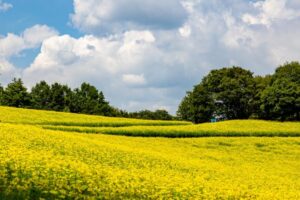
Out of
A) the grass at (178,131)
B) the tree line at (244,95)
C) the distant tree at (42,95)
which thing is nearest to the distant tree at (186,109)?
the tree line at (244,95)

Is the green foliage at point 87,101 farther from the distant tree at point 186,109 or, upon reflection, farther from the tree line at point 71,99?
the distant tree at point 186,109

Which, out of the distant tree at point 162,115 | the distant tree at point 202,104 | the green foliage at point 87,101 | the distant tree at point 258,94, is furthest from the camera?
the distant tree at point 162,115

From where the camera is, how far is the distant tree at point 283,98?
3546 inches

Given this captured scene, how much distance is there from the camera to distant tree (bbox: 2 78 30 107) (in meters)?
114

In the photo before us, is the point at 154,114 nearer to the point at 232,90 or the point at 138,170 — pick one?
the point at 232,90

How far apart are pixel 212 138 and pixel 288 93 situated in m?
42.2

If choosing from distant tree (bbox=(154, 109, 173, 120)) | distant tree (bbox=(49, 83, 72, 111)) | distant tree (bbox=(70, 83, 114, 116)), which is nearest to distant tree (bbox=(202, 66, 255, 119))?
distant tree (bbox=(70, 83, 114, 116))

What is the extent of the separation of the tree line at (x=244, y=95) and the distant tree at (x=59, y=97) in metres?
32.6

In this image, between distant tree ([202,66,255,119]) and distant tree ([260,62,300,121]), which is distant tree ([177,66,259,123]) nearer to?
distant tree ([202,66,255,119])

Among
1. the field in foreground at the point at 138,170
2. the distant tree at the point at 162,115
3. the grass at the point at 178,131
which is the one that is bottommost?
the field in foreground at the point at 138,170

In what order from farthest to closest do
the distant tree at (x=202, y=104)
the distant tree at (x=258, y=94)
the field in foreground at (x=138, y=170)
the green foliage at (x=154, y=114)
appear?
the green foliage at (x=154, y=114) → the distant tree at (x=202, y=104) → the distant tree at (x=258, y=94) → the field in foreground at (x=138, y=170)

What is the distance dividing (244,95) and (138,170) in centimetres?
8586

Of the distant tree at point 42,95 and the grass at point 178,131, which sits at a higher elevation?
the distant tree at point 42,95

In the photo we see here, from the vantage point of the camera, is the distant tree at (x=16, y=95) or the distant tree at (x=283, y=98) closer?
the distant tree at (x=283, y=98)
